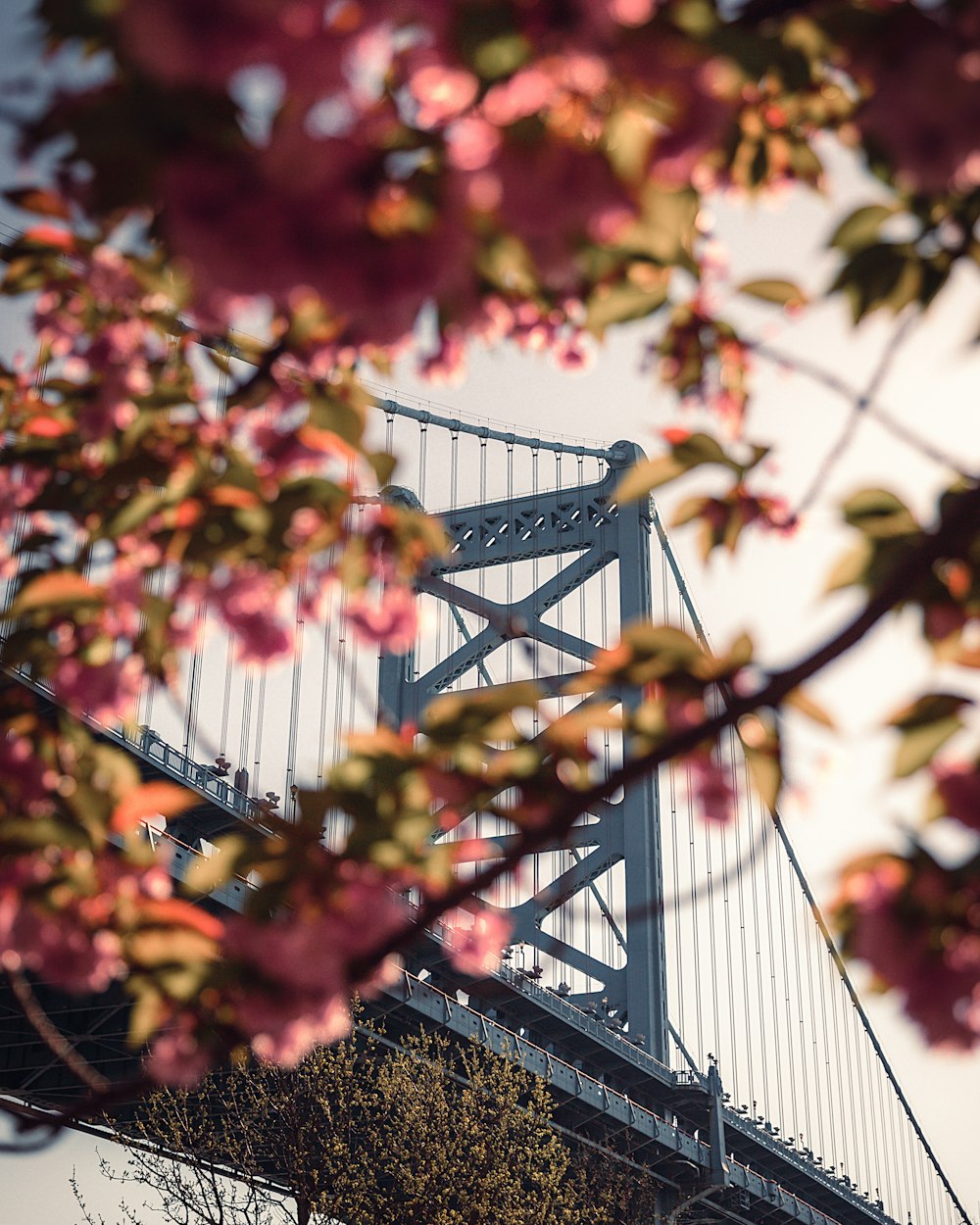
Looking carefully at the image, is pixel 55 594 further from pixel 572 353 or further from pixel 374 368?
pixel 572 353

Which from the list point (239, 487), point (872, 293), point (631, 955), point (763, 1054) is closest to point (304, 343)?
point (239, 487)

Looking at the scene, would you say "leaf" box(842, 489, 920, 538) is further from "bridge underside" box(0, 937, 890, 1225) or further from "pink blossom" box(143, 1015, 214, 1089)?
"bridge underside" box(0, 937, 890, 1225)

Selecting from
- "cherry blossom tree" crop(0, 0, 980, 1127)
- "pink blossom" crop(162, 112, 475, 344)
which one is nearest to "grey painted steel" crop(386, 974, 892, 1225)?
"cherry blossom tree" crop(0, 0, 980, 1127)

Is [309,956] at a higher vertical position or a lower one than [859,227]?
lower

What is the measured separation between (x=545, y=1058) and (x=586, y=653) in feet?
20.2

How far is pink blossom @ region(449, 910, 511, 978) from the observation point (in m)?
1.71

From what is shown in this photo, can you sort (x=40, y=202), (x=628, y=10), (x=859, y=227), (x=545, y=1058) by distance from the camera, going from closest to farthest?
(x=628, y=10) → (x=859, y=227) → (x=40, y=202) → (x=545, y=1058)

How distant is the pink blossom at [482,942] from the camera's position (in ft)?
5.62

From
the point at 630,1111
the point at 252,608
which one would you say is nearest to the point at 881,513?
the point at 252,608

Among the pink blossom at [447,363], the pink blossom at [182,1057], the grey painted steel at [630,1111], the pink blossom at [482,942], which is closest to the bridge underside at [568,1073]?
the grey painted steel at [630,1111]

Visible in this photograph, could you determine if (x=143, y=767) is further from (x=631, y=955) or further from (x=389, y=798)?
(x=389, y=798)

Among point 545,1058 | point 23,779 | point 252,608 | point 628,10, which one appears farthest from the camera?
point 545,1058

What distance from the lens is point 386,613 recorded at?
1.72m

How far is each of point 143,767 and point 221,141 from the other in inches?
555
